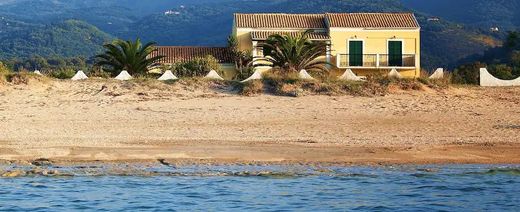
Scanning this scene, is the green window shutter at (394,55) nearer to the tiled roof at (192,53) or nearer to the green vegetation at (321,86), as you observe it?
the tiled roof at (192,53)

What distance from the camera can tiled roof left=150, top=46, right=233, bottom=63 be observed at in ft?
154

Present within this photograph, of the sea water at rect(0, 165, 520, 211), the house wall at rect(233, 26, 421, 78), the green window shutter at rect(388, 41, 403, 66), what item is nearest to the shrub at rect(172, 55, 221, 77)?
the house wall at rect(233, 26, 421, 78)

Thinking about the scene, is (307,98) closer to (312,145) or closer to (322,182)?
(312,145)

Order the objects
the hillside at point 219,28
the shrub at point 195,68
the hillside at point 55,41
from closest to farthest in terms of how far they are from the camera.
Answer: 1. the shrub at point 195,68
2. the hillside at point 219,28
3. the hillside at point 55,41

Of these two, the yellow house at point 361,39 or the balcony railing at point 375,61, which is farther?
the yellow house at point 361,39

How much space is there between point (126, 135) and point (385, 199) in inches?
249

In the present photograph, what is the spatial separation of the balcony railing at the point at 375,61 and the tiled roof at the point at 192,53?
5159 millimetres

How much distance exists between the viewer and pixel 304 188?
1529 centimetres

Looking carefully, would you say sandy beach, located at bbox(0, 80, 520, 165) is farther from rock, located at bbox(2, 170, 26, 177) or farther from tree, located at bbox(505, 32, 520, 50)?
tree, located at bbox(505, 32, 520, 50)

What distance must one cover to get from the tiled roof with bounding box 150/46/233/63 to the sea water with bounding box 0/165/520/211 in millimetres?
30290

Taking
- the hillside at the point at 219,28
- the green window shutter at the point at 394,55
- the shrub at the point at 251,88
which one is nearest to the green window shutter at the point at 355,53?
the green window shutter at the point at 394,55

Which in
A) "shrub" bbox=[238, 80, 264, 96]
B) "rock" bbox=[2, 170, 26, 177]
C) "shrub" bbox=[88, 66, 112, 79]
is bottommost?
"rock" bbox=[2, 170, 26, 177]

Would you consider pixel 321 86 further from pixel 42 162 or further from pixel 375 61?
pixel 375 61

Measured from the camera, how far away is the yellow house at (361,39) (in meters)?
46.8
